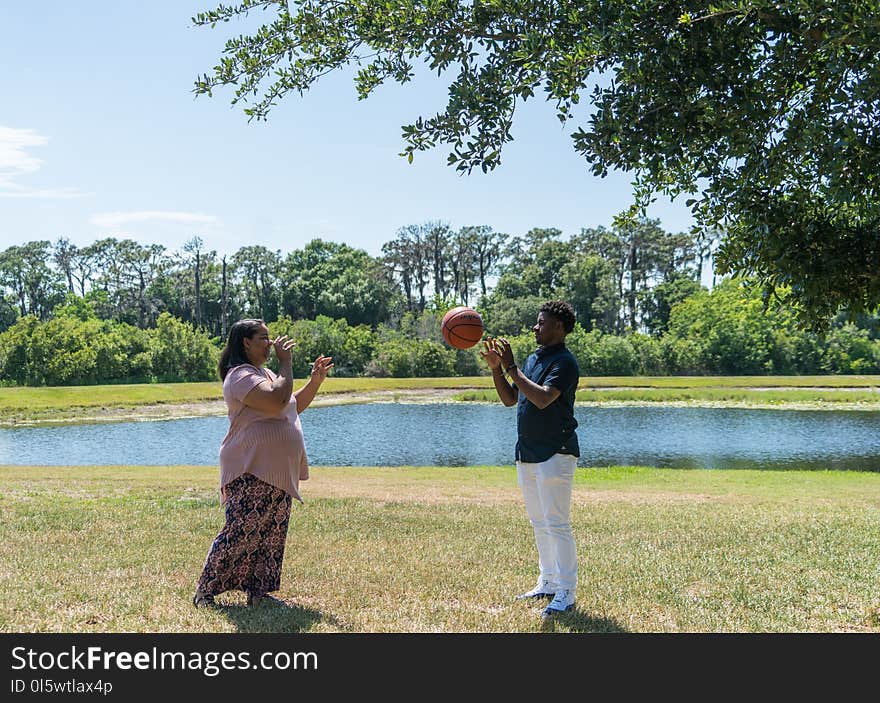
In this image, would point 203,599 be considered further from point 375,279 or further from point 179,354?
point 375,279

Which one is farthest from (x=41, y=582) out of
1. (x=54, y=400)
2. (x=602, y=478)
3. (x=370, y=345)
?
(x=370, y=345)

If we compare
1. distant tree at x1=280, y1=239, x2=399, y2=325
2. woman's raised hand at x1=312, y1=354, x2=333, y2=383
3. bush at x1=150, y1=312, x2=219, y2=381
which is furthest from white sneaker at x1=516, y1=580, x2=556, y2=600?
distant tree at x1=280, y1=239, x2=399, y2=325

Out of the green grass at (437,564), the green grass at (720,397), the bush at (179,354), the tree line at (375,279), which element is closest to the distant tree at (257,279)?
the tree line at (375,279)

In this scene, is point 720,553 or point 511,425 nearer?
point 720,553

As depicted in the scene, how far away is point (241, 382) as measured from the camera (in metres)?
5.58

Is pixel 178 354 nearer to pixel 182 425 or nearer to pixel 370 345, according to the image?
pixel 370 345

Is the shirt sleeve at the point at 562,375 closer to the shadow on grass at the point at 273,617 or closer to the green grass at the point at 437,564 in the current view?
the green grass at the point at 437,564

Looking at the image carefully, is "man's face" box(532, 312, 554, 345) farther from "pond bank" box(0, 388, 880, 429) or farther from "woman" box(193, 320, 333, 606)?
"pond bank" box(0, 388, 880, 429)

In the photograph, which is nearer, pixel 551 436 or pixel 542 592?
pixel 551 436

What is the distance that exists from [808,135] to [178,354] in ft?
198

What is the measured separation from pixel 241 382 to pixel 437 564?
2.73 meters

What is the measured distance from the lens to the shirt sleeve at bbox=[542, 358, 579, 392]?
564 cm

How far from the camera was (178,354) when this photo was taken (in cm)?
6069

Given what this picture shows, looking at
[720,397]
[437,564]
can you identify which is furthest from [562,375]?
[720,397]
